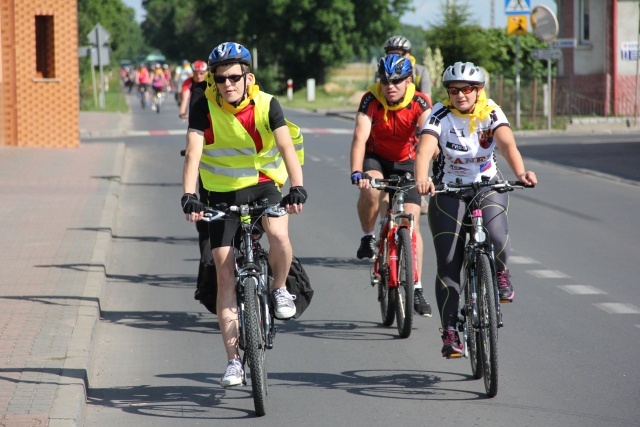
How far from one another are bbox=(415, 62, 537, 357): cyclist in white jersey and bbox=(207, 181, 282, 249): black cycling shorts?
795mm

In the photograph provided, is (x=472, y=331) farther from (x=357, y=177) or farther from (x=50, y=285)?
(x=50, y=285)

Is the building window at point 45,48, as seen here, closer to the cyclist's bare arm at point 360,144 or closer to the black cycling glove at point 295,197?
the cyclist's bare arm at point 360,144

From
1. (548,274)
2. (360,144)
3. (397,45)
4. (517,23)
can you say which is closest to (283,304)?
(360,144)

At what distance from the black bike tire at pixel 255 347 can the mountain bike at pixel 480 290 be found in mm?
1146

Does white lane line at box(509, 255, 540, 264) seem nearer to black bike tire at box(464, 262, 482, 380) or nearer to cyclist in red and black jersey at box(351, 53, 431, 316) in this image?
cyclist in red and black jersey at box(351, 53, 431, 316)

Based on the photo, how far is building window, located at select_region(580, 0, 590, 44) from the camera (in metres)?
42.6

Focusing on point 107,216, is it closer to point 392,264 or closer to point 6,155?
point 392,264

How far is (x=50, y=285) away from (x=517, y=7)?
83.2ft

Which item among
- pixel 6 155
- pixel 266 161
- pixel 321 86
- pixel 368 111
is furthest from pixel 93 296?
pixel 321 86

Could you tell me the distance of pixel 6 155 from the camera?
81.3 feet

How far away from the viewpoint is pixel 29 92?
28219 mm

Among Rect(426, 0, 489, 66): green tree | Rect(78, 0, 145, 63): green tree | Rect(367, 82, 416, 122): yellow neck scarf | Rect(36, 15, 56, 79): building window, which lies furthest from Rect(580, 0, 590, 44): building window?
Rect(367, 82, 416, 122): yellow neck scarf

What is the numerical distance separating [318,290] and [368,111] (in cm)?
174

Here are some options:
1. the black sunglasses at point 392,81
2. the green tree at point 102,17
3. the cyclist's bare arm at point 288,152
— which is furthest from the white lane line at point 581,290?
the green tree at point 102,17
